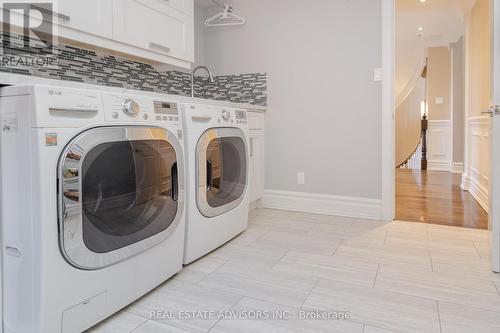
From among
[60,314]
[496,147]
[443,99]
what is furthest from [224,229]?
[443,99]

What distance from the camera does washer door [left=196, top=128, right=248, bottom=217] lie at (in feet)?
6.23

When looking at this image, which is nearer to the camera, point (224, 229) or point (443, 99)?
point (224, 229)

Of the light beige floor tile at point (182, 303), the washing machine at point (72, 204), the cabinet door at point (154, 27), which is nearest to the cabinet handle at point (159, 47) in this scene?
the cabinet door at point (154, 27)

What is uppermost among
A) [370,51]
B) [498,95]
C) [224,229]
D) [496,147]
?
[370,51]

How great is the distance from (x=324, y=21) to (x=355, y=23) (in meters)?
0.27

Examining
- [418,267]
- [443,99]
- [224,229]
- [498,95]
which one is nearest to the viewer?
[498,95]

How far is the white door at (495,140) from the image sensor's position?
1741 millimetres

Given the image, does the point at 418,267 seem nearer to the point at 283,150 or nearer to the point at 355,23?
the point at 283,150

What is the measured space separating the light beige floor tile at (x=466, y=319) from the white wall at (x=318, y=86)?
4.89 feet

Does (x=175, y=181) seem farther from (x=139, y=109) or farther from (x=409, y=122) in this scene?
(x=409, y=122)

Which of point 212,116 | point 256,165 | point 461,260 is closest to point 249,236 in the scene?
point 256,165

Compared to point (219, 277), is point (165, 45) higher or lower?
higher

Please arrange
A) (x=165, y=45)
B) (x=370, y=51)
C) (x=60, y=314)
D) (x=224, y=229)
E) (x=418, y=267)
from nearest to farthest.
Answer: (x=60, y=314), (x=418, y=267), (x=224, y=229), (x=165, y=45), (x=370, y=51)

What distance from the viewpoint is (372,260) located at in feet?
6.52
